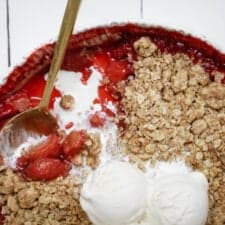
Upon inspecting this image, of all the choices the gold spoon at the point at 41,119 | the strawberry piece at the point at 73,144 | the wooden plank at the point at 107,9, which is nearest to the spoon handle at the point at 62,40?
the gold spoon at the point at 41,119

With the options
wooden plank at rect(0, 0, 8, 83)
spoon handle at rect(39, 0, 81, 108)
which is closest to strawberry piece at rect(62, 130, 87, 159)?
spoon handle at rect(39, 0, 81, 108)

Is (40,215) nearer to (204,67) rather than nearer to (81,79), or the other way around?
(81,79)

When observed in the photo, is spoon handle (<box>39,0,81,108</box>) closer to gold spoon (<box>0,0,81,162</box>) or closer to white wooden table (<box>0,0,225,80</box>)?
gold spoon (<box>0,0,81,162</box>)

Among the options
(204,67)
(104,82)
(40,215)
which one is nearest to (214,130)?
(204,67)

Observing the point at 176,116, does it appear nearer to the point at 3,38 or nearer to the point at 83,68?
the point at 83,68

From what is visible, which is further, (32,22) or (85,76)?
(32,22)

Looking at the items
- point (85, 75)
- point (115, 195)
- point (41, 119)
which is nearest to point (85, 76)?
point (85, 75)
